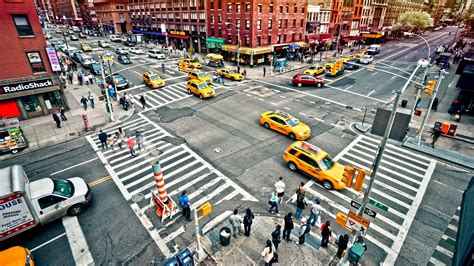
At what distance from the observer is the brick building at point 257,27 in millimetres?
44838

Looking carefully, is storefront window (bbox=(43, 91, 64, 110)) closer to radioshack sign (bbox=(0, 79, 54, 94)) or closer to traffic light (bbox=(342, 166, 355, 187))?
radioshack sign (bbox=(0, 79, 54, 94))

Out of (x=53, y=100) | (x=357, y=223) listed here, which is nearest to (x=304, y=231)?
(x=357, y=223)

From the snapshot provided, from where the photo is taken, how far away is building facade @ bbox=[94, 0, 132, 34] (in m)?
91.1

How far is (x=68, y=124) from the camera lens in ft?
77.3

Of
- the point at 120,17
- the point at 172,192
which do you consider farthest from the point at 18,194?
the point at 120,17

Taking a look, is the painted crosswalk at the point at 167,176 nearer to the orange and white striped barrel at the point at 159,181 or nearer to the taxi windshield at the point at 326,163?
the orange and white striped barrel at the point at 159,181

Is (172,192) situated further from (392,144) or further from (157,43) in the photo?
(157,43)

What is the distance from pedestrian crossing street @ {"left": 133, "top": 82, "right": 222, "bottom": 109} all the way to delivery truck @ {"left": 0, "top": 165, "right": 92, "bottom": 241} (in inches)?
647

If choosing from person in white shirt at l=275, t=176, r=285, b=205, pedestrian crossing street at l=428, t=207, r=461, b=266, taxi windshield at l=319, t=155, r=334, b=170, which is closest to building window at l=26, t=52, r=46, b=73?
person in white shirt at l=275, t=176, r=285, b=205

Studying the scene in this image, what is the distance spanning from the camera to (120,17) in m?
93.9

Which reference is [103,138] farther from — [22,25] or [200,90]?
[22,25]

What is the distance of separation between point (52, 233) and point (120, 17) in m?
104

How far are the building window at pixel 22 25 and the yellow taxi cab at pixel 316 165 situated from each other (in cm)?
2698

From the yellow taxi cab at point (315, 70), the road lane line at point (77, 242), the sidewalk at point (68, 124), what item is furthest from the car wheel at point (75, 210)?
the yellow taxi cab at point (315, 70)
